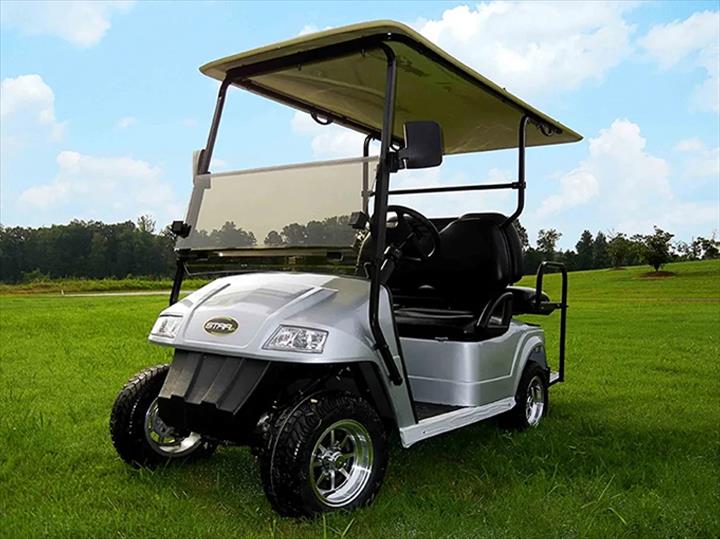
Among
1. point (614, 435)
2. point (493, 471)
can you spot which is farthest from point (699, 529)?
point (614, 435)

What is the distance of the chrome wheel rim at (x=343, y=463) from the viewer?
3.20m

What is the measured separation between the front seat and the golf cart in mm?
30

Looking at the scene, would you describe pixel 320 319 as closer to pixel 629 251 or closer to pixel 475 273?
pixel 475 273

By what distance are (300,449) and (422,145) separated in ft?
4.61

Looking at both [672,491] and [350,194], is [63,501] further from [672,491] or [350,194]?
[672,491]

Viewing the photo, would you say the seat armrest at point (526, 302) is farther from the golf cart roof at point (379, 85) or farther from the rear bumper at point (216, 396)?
the rear bumper at point (216, 396)

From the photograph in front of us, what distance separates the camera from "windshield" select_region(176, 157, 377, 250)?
344 centimetres

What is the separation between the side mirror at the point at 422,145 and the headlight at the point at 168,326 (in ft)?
4.35

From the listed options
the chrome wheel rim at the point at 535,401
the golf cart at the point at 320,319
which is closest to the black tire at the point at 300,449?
the golf cart at the point at 320,319

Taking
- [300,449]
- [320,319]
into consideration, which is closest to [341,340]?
[320,319]

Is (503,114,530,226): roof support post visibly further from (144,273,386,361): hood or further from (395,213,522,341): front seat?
(144,273,386,361): hood

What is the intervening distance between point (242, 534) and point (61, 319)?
33.6ft

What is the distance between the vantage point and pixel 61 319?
12312mm

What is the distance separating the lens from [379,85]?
14.1ft
